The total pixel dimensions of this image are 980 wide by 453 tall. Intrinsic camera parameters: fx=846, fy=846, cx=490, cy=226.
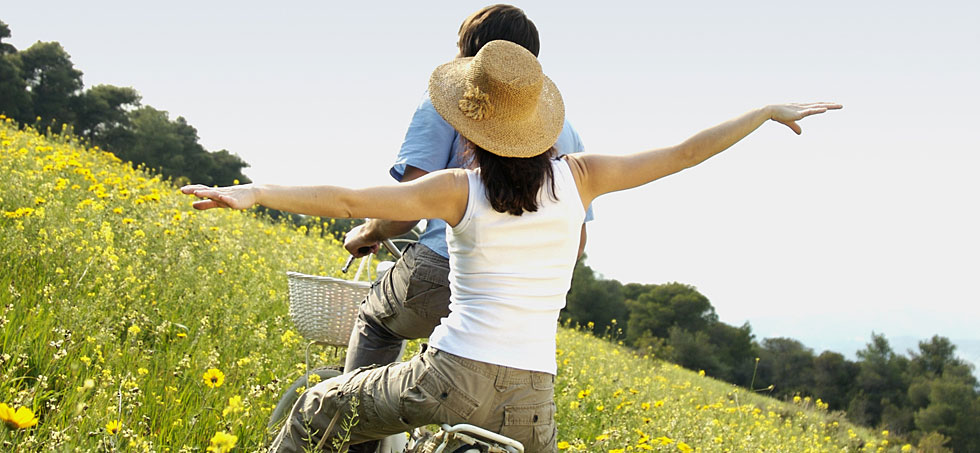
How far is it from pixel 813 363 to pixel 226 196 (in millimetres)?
42265

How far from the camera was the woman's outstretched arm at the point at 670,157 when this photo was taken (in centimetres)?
264

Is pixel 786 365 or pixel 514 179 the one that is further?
pixel 786 365

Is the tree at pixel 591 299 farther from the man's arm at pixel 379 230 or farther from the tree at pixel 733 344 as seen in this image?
the man's arm at pixel 379 230

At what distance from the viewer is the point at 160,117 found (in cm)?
3925

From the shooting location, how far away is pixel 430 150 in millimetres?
3045

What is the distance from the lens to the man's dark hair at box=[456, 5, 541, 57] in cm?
302

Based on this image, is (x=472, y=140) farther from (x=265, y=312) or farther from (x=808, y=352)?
(x=808, y=352)

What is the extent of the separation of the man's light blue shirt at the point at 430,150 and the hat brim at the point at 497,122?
0.40 m

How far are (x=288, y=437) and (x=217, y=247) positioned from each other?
4539 mm

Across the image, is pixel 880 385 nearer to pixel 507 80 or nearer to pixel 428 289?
pixel 428 289

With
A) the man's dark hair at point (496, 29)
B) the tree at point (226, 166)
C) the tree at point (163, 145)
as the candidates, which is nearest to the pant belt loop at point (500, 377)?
the man's dark hair at point (496, 29)

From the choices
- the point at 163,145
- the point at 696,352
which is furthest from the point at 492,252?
the point at 163,145

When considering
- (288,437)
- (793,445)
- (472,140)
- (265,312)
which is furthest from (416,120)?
(793,445)

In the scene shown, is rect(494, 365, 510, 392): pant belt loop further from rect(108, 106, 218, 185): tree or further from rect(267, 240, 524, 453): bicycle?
rect(108, 106, 218, 185): tree
